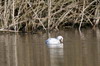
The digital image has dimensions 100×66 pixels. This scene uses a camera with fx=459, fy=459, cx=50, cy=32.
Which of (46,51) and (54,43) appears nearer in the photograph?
(46,51)

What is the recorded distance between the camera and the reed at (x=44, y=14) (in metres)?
15.1

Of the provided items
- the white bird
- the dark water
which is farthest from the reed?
the white bird

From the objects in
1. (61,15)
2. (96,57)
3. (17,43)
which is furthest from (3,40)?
(96,57)

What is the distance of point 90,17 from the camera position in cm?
1575

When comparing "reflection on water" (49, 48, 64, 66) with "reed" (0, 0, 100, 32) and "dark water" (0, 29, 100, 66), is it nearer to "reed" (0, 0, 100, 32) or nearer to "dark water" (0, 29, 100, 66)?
"dark water" (0, 29, 100, 66)

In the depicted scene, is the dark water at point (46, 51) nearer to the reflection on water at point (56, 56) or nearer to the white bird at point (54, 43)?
the reflection on water at point (56, 56)

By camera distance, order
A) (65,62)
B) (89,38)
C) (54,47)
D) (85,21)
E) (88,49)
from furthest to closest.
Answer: (85,21), (89,38), (54,47), (88,49), (65,62)

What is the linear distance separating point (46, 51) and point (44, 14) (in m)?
5.17

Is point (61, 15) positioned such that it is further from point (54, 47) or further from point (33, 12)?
point (54, 47)

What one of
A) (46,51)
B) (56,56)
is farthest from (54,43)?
(56,56)

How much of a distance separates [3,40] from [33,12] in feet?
8.12

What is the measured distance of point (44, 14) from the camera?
1591 cm

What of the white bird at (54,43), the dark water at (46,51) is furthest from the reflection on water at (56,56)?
the white bird at (54,43)

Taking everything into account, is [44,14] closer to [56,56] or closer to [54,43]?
[54,43]
